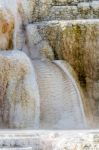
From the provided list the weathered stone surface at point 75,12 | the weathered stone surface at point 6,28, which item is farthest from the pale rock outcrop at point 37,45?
the weathered stone surface at point 75,12

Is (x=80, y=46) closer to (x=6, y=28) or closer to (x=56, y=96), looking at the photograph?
(x=56, y=96)

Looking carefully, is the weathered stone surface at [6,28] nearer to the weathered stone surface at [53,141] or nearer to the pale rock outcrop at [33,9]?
the pale rock outcrop at [33,9]

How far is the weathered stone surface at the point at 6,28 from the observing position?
19.5 ft

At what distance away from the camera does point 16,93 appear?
5.63m

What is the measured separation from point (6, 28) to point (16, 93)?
2.61 feet

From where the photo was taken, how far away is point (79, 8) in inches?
276

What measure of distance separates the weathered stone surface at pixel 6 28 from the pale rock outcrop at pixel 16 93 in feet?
1.35

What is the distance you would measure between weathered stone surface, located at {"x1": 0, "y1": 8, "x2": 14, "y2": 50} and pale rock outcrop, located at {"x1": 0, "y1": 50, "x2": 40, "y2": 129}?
41 centimetres

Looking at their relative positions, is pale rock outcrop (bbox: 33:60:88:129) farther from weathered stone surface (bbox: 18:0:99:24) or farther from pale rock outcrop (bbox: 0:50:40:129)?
weathered stone surface (bbox: 18:0:99:24)

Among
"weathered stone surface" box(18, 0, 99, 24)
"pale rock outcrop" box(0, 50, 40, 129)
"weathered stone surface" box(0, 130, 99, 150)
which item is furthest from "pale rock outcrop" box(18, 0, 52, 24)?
"weathered stone surface" box(0, 130, 99, 150)

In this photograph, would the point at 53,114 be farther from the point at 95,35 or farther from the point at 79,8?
the point at 79,8

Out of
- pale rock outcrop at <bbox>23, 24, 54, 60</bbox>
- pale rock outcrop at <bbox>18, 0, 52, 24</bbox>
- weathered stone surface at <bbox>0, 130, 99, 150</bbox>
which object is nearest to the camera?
weathered stone surface at <bbox>0, 130, 99, 150</bbox>

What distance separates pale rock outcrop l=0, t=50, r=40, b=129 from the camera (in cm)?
561

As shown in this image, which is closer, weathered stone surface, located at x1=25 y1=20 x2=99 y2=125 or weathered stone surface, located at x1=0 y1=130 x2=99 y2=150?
weathered stone surface, located at x1=0 y1=130 x2=99 y2=150
